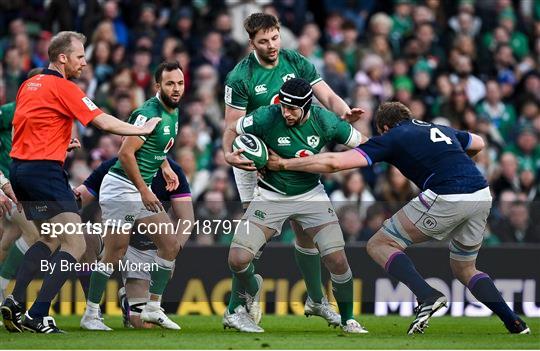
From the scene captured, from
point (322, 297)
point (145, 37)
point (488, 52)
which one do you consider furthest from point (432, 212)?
point (488, 52)

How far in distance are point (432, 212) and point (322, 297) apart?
1462 millimetres

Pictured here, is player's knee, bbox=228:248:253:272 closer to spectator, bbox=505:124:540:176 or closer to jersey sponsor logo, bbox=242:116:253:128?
jersey sponsor logo, bbox=242:116:253:128

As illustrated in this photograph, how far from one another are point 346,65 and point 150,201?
7838 millimetres

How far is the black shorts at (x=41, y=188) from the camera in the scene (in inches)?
451

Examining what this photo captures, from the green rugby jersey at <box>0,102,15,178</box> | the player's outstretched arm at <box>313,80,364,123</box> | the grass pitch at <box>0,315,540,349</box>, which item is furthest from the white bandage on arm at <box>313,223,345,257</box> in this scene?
the green rugby jersey at <box>0,102,15,178</box>

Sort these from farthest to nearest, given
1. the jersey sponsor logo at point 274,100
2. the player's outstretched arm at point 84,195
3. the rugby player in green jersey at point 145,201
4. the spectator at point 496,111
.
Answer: the spectator at point 496,111
the player's outstretched arm at point 84,195
the jersey sponsor logo at point 274,100
the rugby player in green jersey at point 145,201

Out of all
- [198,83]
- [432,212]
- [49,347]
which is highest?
[198,83]

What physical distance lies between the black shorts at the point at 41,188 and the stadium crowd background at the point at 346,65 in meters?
4.47

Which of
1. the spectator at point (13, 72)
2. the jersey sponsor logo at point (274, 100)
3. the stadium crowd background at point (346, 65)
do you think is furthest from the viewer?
the spectator at point (13, 72)

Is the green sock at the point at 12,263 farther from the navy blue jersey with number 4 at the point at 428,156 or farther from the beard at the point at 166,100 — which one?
the navy blue jersey with number 4 at the point at 428,156

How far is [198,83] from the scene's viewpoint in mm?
18391

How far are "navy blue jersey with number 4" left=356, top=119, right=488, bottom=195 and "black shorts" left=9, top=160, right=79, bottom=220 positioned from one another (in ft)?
8.14

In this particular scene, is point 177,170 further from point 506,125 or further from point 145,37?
point 506,125

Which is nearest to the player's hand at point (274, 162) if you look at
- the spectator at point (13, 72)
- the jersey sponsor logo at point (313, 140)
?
the jersey sponsor logo at point (313, 140)
